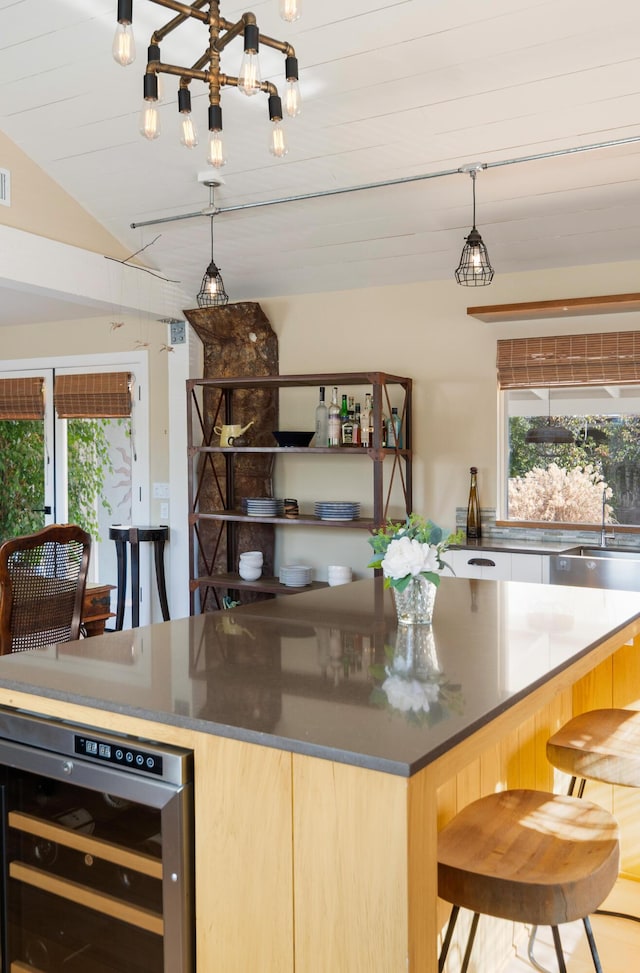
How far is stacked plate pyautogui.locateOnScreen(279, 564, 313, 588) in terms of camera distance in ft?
16.9

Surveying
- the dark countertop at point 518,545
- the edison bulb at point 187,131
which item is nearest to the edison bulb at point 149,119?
the edison bulb at point 187,131

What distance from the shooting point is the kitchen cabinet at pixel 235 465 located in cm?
490

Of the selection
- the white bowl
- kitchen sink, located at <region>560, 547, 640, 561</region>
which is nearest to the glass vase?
kitchen sink, located at <region>560, 547, 640, 561</region>

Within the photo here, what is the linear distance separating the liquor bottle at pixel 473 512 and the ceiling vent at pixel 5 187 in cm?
286

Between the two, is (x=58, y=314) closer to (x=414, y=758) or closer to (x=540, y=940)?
(x=540, y=940)

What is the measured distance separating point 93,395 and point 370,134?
3.37 metres

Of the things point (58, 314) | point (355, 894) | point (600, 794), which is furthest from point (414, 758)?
point (58, 314)

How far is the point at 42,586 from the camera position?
3.33 metres

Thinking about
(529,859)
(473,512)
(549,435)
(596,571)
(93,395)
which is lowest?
Answer: (529,859)

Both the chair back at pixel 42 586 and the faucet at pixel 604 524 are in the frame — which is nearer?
the chair back at pixel 42 586

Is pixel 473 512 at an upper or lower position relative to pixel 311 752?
upper

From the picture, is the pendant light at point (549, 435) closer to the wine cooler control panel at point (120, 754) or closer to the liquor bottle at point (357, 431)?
the liquor bottle at point (357, 431)

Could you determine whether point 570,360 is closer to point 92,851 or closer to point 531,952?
point 531,952

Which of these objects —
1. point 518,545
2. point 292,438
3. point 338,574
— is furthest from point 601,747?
Result: point 292,438
